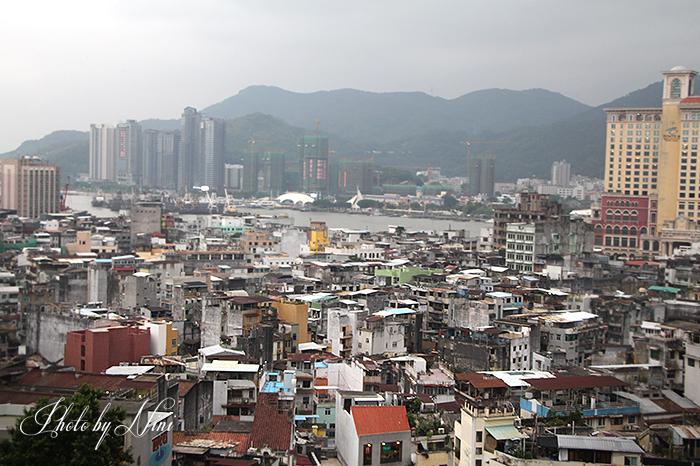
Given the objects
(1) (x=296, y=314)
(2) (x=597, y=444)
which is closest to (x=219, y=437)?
(2) (x=597, y=444)

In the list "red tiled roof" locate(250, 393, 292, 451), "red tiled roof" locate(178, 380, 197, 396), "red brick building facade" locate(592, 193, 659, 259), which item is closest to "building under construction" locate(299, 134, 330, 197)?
"red brick building facade" locate(592, 193, 659, 259)

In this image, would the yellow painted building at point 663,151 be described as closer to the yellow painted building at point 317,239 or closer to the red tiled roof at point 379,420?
the yellow painted building at point 317,239

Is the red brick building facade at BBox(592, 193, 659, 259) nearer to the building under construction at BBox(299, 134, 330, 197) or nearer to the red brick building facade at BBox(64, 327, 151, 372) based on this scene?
the red brick building facade at BBox(64, 327, 151, 372)

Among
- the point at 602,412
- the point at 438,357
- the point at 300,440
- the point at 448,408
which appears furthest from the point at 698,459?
the point at 438,357

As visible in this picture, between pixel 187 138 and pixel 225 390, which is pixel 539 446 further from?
pixel 187 138

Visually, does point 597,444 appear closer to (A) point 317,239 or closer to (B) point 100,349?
(B) point 100,349

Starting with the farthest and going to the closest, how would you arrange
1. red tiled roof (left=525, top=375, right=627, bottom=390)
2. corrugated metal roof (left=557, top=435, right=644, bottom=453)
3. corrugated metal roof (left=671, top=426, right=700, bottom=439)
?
1. red tiled roof (left=525, top=375, right=627, bottom=390)
2. corrugated metal roof (left=671, top=426, right=700, bottom=439)
3. corrugated metal roof (left=557, top=435, right=644, bottom=453)
